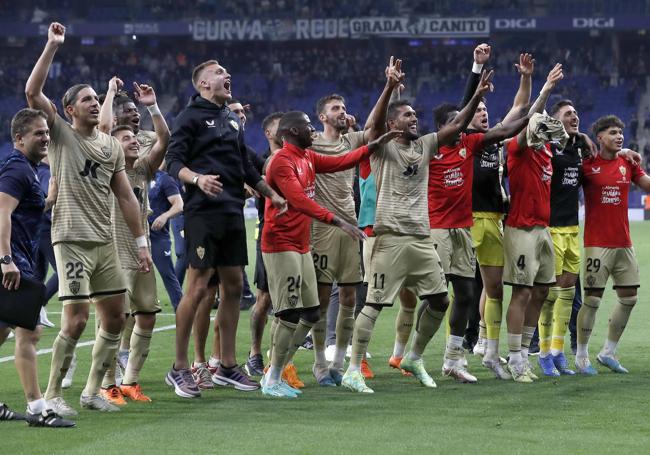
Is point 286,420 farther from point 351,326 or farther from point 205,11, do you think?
point 205,11

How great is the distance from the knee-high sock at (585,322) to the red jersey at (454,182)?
4.73 feet

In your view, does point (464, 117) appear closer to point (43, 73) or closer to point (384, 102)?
point (384, 102)

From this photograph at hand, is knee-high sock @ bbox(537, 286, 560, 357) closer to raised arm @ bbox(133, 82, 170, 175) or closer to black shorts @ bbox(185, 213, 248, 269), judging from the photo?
black shorts @ bbox(185, 213, 248, 269)

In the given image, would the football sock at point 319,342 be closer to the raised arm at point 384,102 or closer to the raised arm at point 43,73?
the raised arm at point 384,102

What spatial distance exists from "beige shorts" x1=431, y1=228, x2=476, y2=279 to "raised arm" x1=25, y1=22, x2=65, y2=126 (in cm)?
356

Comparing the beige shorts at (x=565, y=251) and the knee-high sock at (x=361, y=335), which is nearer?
the knee-high sock at (x=361, y=335)

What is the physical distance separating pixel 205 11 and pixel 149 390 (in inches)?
1958

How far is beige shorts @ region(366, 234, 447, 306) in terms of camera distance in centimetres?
990

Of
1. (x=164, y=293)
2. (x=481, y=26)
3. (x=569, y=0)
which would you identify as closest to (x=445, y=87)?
(x=481, y=26)

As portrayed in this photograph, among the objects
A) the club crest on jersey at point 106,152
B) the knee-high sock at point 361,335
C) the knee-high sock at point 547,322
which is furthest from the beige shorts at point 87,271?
the knee-high sock at point 547,322

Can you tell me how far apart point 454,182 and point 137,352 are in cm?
294

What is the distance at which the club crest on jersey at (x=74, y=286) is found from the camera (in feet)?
27.2

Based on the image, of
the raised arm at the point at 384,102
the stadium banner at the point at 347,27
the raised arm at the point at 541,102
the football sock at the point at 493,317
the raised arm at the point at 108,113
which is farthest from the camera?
the stadium banner at the point at 347,27

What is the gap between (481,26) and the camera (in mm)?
55688
